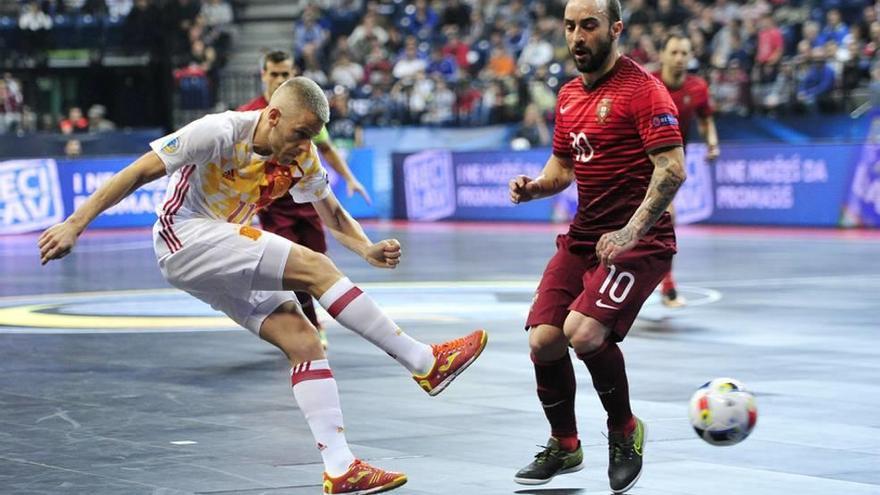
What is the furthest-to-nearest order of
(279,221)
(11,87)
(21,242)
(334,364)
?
1. (11,87)
2. (21,242)
3. (279,221)
4. (334,364)

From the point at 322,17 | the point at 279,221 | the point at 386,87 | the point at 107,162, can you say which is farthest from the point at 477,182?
the point at 279,221

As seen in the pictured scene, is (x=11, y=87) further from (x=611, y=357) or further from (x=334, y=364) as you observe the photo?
(x=611, y=357)

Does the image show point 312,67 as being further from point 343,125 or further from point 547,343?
point 547,343

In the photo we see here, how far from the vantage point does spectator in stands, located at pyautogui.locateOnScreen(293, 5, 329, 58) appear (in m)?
35.5

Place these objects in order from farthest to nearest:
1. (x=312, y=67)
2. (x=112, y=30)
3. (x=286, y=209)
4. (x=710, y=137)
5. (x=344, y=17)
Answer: (x=344, y=17)
(x=112, y=30)
(x=312, y=67)
(x=710, y=137)
(x=286, y=209)

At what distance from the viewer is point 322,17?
120 ft

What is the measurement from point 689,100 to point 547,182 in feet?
25.7

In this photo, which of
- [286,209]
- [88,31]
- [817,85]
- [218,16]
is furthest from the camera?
[218,16]

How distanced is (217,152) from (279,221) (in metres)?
5.30

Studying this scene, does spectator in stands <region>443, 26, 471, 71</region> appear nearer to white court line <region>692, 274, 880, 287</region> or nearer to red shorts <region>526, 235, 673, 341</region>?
white court line <region>692, 274, 880, 287</region>

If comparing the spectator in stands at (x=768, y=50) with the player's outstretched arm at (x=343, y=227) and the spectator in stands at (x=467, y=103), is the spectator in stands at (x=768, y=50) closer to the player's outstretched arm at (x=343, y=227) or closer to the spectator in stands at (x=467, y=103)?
the spectator in stands at (x=467, y=103)

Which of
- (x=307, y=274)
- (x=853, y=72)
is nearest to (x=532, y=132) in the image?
(x=853, y=72)

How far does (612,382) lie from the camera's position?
23.5 ft

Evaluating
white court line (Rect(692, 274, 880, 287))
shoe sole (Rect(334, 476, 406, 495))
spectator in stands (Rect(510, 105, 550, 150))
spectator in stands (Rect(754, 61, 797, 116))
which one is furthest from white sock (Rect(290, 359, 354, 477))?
spectator in stands (Rect(510, 105, 550, 150))
